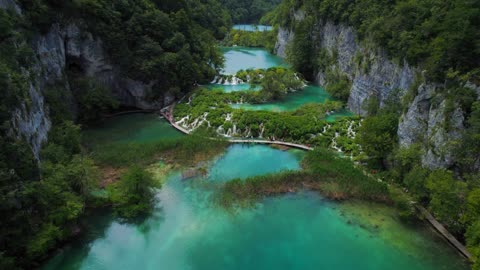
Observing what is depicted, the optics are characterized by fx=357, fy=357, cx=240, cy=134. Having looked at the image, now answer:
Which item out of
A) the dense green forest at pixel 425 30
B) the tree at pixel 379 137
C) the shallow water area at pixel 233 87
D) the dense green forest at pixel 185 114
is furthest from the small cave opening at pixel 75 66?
the dense green forest at pixel 425 30

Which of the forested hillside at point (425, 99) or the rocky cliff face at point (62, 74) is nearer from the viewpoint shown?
the forested hillside at point (425, 99)

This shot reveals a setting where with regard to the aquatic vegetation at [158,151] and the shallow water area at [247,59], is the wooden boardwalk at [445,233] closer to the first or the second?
the aquatic vegetation at [158,151]

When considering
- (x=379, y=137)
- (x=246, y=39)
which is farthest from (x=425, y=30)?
(x=246, y=39)

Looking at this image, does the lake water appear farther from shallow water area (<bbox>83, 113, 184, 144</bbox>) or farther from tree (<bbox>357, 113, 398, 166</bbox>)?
tree (<bbox>357, 113, 398, 166</bbox>)

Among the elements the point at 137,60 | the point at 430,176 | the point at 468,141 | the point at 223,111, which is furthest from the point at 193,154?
the point at 468,141

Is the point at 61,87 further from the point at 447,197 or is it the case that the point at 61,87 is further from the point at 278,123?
the point at 447,197

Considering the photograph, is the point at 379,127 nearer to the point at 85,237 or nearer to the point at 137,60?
the point at 85,237

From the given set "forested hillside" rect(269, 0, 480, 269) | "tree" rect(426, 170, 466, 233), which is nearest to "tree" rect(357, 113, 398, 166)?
"forested hillside" rect(269, 0, 480, 269)
